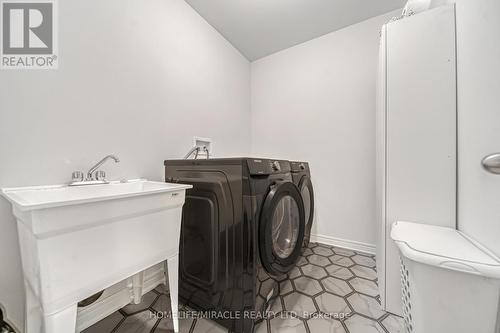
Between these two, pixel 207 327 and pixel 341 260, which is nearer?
pixel 207 327

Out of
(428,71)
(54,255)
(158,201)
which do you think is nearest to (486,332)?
(428,71)

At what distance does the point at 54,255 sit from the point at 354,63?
8.53ft

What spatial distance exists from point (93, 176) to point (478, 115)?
197cm

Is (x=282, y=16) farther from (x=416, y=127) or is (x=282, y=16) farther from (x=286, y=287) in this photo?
(x=286, y=287)

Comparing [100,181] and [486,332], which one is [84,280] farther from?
[486,332]

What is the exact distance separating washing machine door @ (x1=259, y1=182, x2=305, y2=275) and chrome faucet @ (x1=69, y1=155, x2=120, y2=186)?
0.94 metres

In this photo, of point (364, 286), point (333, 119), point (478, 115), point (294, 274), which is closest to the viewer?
point (478, 115)

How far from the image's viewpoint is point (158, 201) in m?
0.89

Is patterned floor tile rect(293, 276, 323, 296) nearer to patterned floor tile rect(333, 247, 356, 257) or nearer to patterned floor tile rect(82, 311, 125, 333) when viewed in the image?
patterned floor tile rect(333, 247, 356, 257)

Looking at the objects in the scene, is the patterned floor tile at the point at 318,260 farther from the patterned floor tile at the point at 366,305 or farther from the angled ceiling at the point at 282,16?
the angled ceiling at the point at 282,16

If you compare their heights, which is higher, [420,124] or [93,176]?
[420,124]

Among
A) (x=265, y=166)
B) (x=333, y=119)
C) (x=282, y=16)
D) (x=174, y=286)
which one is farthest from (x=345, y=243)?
(x=282, y=16)

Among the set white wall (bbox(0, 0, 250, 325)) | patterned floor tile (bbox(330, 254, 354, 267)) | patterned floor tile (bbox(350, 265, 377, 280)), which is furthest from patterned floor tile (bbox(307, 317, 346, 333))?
white wall (bbox(0, 0, 250, 325))

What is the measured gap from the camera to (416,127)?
1082 millimetres
